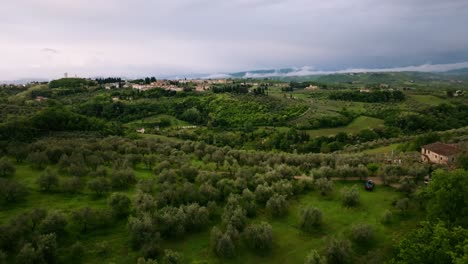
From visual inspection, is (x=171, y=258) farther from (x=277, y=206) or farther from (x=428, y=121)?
(x=428, y=121)

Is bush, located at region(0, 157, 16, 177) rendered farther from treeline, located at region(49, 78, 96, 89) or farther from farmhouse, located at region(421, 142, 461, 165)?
treeline, located at region(49, 78, 96, 89)

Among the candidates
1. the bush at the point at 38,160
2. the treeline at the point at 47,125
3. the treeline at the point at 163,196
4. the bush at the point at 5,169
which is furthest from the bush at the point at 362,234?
the treeline at the point at 47,125

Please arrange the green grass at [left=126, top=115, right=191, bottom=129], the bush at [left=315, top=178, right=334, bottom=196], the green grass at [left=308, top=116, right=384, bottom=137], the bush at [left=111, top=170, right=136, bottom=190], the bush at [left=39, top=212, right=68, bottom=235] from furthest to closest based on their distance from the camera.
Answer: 1. the green grass at [left=126, top=115, right=191, bottom=129]
2. the green grass at [left=308, top=116, right=384, bottom=137]
3. the bush at [left=111, top=170, right=136, bottom=190]
4. the bush at [left=315, top=178, right=334, bottom=196]
5. the bush at [left=39, top=212, right=68, bottom=235]

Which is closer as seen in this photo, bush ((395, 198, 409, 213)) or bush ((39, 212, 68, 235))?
bush ((39, 212, 68, 235))

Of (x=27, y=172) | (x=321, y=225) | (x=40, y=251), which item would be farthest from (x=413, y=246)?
(x=27, y=172)

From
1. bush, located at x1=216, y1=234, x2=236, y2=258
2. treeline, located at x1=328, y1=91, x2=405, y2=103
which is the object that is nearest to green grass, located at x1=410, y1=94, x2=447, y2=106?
treeline, located at x1=328, y1=91, x2=405, y2=103

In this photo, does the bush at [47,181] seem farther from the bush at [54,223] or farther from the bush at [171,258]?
the bush at [171,258]
